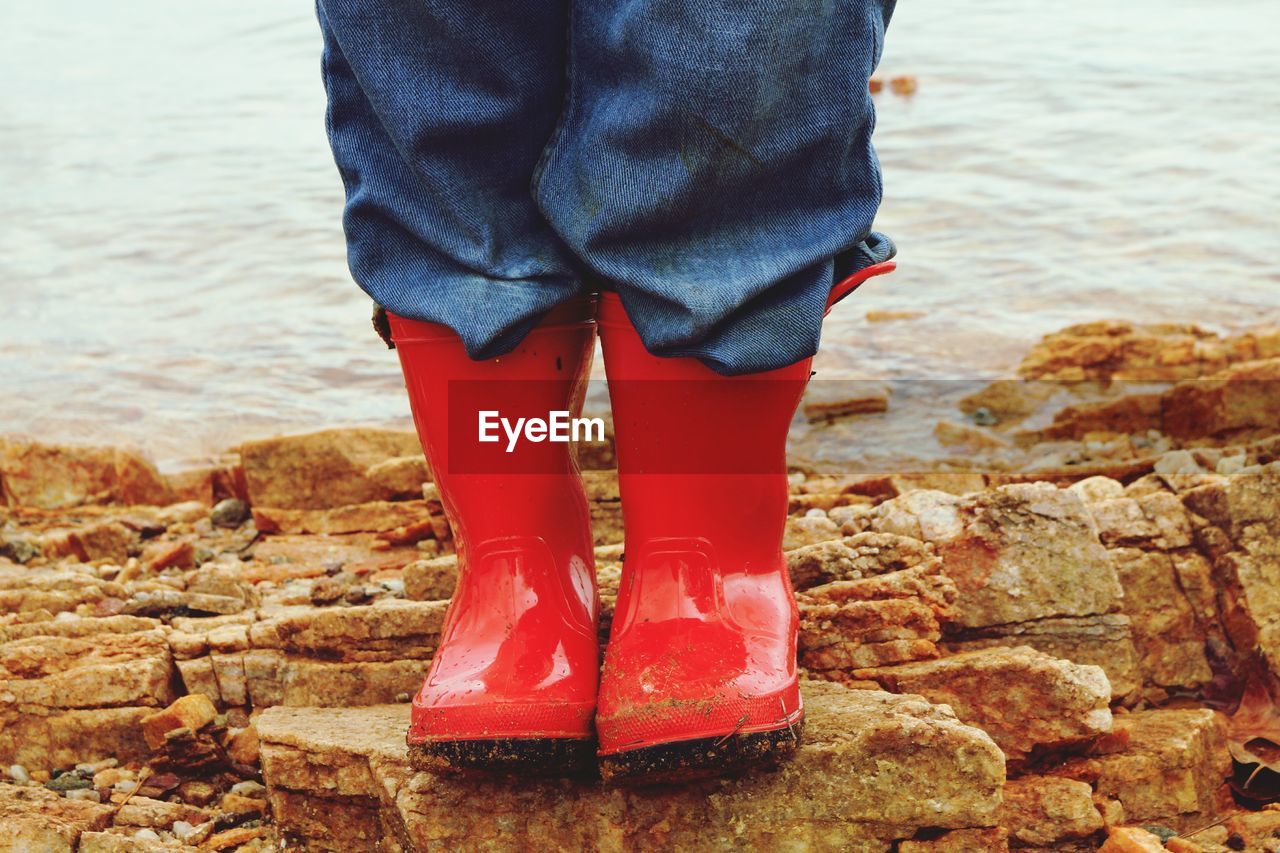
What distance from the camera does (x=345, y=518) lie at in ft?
10.9

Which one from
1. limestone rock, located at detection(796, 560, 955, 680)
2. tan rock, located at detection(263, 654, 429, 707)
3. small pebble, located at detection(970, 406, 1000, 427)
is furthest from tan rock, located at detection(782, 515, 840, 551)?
small pebble, located at detection(970, 406, 1000, 427)

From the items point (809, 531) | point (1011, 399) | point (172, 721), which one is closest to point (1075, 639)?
point (809, 531)

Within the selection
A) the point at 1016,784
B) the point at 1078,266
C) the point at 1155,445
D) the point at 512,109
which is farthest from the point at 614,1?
the point at 1078,266

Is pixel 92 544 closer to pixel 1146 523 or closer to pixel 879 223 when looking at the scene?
pixel 1146 523

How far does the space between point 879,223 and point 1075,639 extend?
15.5ft

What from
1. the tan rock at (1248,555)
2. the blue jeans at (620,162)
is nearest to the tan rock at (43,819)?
the blue jeans at (620,162)

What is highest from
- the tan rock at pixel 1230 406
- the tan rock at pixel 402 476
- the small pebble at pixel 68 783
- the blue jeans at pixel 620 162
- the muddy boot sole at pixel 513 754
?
the blue jeans at pixel 620 162

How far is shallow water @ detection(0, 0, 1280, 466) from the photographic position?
5.14 m

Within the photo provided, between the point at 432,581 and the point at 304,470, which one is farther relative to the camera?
the point at 304,470

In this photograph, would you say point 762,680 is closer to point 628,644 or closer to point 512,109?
point 628,644

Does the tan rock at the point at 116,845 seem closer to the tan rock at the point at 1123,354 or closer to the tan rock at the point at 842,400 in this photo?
the tan rock at the point at 842,400

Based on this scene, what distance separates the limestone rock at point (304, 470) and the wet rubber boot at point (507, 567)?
6.37ft

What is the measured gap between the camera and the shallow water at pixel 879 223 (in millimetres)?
5137

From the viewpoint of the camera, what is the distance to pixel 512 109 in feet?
4.84
